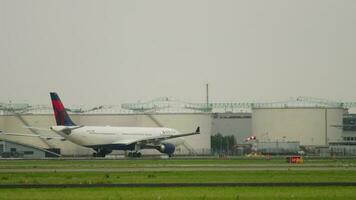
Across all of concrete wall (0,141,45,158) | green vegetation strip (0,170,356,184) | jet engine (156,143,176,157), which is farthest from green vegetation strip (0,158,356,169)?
concrete wall (0,141,45,158)

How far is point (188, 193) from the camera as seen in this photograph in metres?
52.9

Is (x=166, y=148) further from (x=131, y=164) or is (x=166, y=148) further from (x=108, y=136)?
(x=131, y=164)

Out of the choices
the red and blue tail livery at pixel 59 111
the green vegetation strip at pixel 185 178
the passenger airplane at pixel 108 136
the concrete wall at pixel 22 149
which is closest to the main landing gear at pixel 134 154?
the passenger airplane at pixel 108 136

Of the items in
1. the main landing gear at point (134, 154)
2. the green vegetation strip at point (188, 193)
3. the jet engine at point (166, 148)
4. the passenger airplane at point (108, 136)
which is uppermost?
the passenger airplane at point (108, 136)

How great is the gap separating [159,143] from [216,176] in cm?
8679

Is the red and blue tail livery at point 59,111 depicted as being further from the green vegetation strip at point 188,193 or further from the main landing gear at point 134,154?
the green vegetation strip at point 188,193

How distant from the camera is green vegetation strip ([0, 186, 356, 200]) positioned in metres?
49.6

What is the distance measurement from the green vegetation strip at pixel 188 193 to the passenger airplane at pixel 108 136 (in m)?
97.5

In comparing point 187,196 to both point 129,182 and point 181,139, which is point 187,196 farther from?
point 181,139

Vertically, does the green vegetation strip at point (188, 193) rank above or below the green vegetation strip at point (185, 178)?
below

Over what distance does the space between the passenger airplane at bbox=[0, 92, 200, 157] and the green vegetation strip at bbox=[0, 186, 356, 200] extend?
3839 inches

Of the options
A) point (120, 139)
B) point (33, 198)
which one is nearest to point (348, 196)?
point (33, 198)

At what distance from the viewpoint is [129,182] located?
64.2m

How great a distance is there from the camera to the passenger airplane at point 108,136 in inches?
6078
